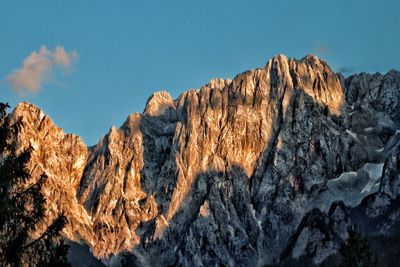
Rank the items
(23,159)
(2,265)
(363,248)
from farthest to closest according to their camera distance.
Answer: (363,248) < (23,159) < (2,265)

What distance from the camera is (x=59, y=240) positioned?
3622 cm

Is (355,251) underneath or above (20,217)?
above

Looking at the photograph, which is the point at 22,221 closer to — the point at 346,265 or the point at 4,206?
the point at 4,206

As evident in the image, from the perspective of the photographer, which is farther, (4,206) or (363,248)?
(363,248)

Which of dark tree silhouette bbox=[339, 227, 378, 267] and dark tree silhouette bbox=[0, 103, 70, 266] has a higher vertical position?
dark tree silhouette bbox=[339, 227, 378, 267]

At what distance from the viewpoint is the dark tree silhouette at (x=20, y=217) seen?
1309 inches

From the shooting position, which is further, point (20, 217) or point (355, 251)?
point (355, 251)

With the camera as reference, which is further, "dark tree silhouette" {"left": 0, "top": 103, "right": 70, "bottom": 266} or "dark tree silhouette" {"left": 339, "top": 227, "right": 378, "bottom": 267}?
"dark tree silhouette" {"left": 339, "top": 227, "right": 378, "bottom": 267}

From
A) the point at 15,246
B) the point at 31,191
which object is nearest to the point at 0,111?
the point at 31,191

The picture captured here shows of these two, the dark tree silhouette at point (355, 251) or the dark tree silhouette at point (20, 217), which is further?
the dark tree silhouette at point (355, 251)

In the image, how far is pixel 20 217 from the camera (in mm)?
34031

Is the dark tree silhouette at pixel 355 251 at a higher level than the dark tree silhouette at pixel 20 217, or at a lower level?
higher

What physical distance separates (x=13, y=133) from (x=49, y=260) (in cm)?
595

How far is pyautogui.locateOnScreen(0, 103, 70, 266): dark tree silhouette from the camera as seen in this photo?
33250 mm
